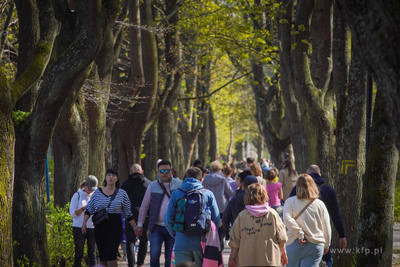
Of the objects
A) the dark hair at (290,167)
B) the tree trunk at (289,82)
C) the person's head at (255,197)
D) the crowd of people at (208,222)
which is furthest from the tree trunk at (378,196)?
the dark hair at (290,167)

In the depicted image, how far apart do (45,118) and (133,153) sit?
921 cm

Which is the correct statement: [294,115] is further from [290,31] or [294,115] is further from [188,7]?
[188,7]

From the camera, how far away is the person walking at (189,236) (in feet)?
25.8

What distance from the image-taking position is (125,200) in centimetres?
942

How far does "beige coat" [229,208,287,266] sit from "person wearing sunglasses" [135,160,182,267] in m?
2.54

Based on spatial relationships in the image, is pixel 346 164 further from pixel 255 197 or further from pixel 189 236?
pixel 255 197

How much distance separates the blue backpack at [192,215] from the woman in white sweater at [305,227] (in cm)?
97

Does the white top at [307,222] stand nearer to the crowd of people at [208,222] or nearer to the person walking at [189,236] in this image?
the crowd of people at [208,222]

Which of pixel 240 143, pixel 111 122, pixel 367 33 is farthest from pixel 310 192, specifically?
pixel 240 143

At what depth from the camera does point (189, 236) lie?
7.87 meters

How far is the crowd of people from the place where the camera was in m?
6.85

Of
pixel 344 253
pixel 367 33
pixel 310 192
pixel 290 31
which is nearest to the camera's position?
pixel 367 33

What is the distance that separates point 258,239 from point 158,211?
2.79 m

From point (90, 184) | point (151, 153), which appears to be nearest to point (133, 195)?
point (90, 184)
